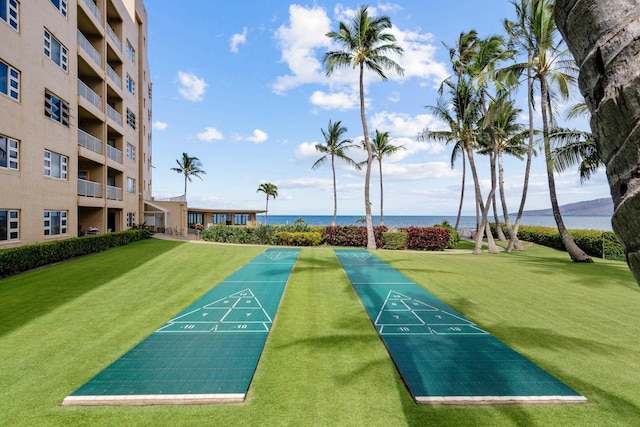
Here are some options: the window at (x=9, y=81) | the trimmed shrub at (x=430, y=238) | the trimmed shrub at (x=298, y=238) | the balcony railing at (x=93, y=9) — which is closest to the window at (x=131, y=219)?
the trimmed shrub at (x=298, y=238)

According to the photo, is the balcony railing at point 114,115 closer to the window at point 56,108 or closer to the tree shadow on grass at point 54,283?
the window at point 56,108

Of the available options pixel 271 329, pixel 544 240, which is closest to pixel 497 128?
pixel 544 240

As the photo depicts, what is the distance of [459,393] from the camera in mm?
4855

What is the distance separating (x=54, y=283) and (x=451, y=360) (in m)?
13.1

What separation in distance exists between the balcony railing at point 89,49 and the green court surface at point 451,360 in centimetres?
2247

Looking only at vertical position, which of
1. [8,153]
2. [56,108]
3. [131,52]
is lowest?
[8,153]

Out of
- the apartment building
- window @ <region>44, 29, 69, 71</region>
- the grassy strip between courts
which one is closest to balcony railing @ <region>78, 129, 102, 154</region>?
the apartment building

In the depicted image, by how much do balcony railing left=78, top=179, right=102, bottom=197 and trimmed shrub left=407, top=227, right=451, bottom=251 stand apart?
22.7 meters

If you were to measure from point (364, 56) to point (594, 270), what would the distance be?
62.8ft

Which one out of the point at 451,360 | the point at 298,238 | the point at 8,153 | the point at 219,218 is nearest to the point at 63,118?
the point at 8,153

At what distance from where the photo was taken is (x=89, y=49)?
20.3m

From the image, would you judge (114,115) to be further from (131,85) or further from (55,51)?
(55,51)

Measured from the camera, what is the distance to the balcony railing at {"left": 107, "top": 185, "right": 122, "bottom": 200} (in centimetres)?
2333

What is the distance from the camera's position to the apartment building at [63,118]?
13.6 meters
